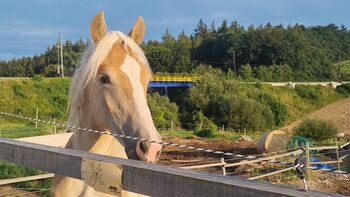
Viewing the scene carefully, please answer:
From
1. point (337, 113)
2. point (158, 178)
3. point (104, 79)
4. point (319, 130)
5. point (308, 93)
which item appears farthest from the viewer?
point (308, 93)

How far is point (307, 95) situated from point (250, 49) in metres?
27.0

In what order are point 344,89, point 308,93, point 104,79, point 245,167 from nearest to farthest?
point 104,79, point 245,167, point 308,93, point 344,89

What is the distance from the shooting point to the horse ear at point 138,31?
10.3ft

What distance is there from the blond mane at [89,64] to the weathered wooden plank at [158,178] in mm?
445

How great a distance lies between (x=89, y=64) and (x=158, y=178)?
128 cm

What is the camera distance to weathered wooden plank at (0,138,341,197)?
4.26ft

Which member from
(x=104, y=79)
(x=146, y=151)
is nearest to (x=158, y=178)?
(x=146, y=151)

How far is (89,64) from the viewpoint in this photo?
107 inches

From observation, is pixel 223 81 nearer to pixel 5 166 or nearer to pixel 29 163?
pixel 5 166

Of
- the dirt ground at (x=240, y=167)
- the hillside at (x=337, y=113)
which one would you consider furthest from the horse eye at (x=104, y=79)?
the hillside at (x=337, y=113)

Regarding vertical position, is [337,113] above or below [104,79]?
below

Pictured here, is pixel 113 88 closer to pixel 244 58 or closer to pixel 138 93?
pixel 138 93

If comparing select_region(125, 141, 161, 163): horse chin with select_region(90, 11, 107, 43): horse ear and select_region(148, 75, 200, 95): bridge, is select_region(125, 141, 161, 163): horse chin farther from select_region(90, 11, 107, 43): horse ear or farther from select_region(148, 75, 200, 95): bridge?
select_region(148, 75, 200, 95): bridge

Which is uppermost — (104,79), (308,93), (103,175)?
(308,93)
